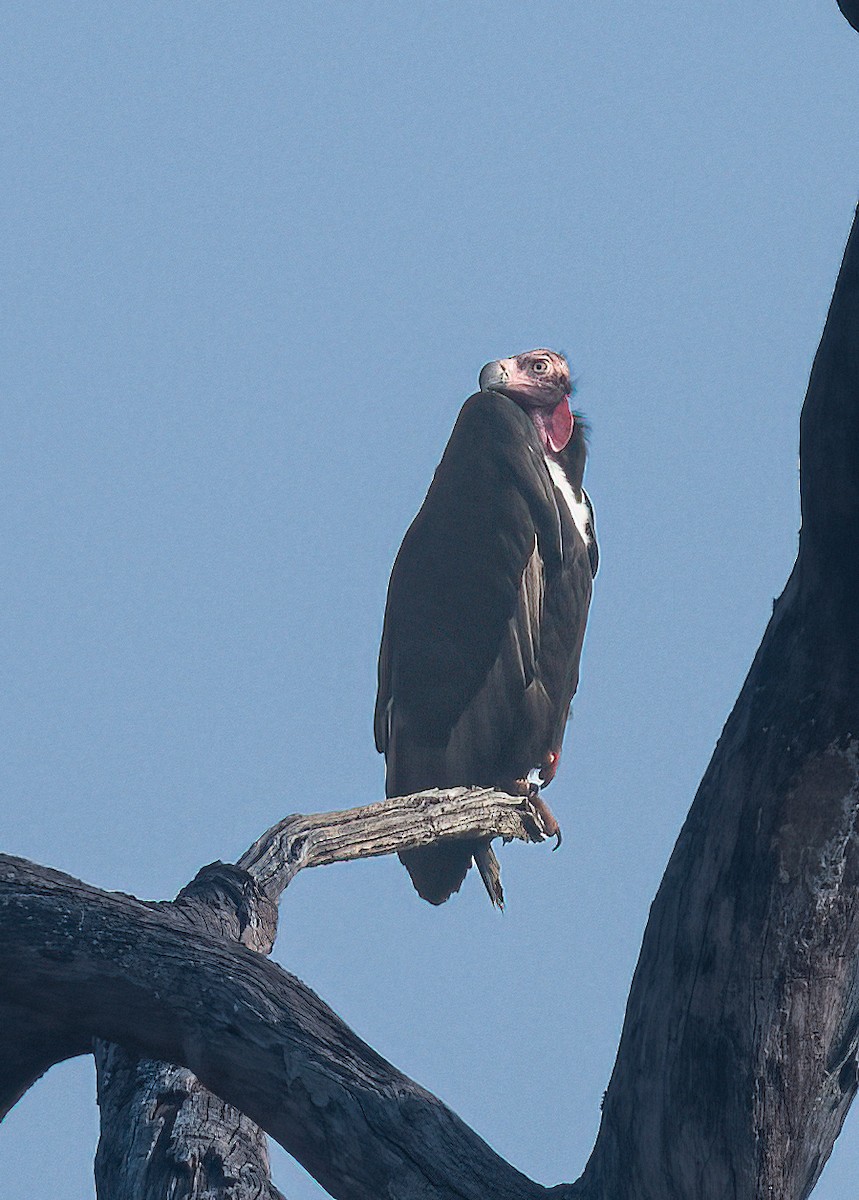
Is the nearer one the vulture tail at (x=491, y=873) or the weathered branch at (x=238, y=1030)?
the weathered branch at (x=238, y=1030)

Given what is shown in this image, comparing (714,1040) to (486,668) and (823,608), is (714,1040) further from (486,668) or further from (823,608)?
(486,668)

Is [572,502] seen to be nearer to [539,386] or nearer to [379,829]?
[539,386]

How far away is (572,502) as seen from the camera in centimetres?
729

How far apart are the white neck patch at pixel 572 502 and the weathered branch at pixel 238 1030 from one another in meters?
4.82

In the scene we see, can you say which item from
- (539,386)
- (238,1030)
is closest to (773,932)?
(238,1030)

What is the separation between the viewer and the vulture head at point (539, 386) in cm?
789

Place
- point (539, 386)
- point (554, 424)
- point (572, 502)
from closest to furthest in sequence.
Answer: point (572, 502) → point (554, 424) → point (539, 386)

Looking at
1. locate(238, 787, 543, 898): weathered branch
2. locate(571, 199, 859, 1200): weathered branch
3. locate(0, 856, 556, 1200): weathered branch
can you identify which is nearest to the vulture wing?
locate(238, 787, 543, 898): weathered branch

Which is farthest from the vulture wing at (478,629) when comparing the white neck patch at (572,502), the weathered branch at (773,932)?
the weathered branch at (773,932)

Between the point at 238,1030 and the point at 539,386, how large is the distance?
6286 mm

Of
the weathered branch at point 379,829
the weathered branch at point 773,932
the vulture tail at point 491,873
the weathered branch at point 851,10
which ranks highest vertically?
the vulture tail at point 491,873

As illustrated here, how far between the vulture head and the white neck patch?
0.38m

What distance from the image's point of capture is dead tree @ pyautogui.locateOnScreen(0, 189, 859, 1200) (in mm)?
1896

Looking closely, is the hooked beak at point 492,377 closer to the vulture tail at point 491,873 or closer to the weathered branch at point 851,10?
the vulture tail at point 491,873
